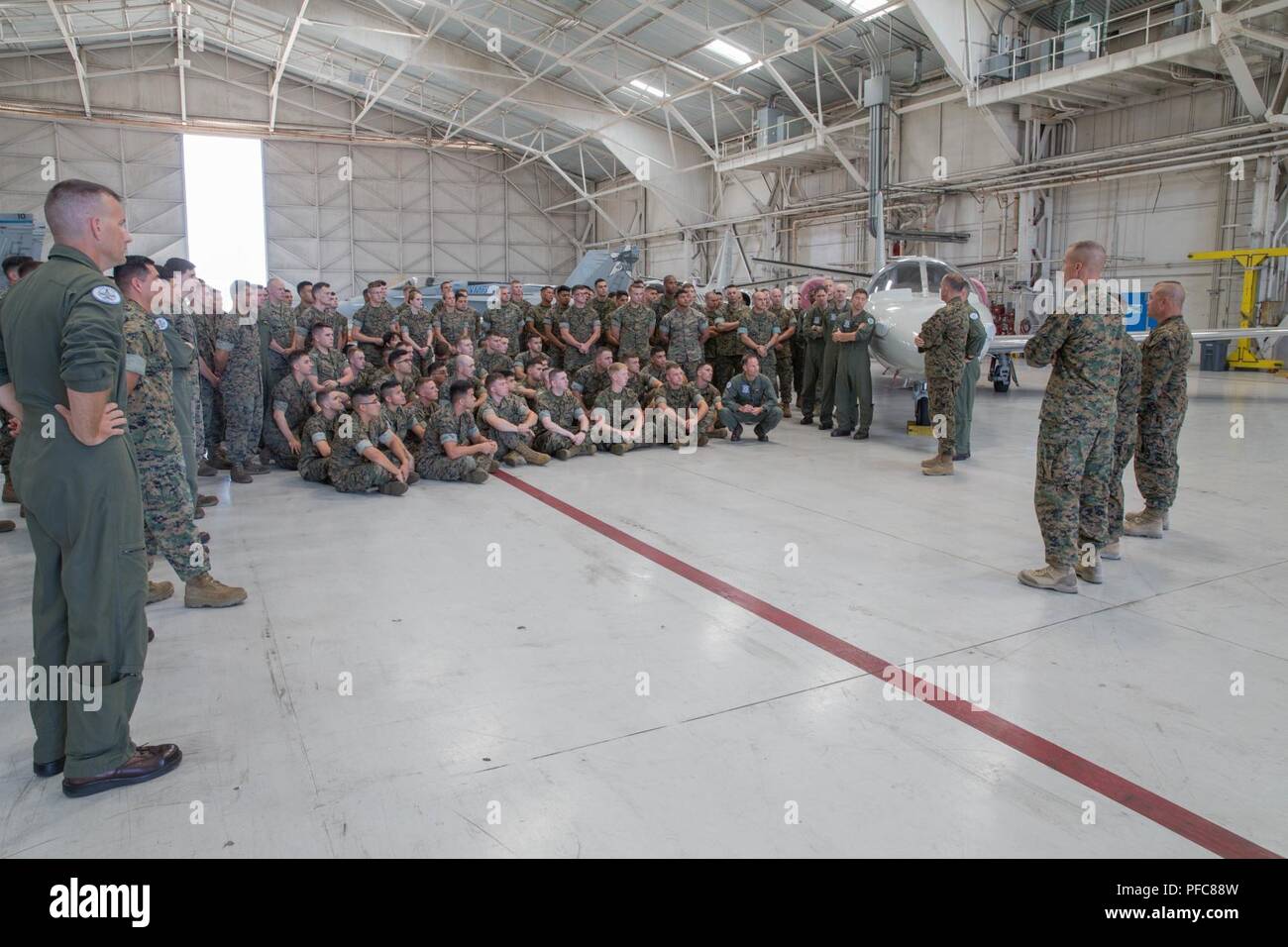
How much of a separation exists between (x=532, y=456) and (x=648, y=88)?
17651 mm

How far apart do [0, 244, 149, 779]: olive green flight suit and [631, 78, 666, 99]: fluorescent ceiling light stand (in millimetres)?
21802

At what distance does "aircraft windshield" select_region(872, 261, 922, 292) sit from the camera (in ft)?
32.9

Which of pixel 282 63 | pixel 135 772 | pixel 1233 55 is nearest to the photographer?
pixel 135 772

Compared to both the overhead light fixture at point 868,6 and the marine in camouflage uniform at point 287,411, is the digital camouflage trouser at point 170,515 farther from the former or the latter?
the overhead light fixture at point 868,6

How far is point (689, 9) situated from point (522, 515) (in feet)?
49.2

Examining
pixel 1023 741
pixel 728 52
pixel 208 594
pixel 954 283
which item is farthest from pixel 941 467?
pixel 728 52

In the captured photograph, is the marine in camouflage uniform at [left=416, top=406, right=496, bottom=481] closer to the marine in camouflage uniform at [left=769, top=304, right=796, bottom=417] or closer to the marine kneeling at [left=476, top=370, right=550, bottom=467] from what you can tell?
the marine kneeling at [left=476, top=370, right=550, bottom=467]

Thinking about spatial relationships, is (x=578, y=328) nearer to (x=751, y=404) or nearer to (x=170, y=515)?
(x=751, y=404)

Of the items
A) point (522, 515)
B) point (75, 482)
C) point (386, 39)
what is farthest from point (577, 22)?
point (75, 482)

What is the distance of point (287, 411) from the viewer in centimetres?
800

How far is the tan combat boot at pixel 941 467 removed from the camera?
291 inches

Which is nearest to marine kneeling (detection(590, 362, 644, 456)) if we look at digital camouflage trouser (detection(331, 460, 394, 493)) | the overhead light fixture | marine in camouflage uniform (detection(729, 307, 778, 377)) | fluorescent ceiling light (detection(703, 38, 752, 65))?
marine in camouflage uniform (detection(729, 307, 778, 377))

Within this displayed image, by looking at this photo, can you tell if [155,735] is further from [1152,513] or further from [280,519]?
[1152,513]

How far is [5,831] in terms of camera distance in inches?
93.1
